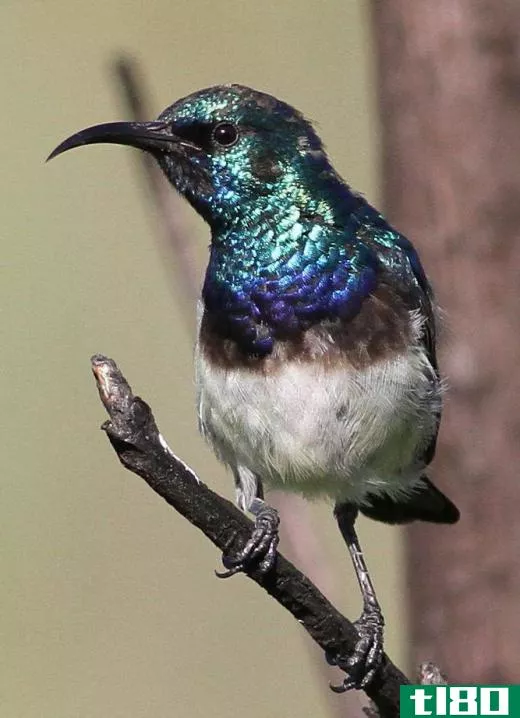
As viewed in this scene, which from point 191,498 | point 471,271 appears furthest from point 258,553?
point 471,271

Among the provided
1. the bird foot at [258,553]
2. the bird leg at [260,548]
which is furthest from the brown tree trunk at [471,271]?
the bird foot at [258,553]

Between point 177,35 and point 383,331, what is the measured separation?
443 centimetres

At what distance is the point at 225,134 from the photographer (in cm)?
318

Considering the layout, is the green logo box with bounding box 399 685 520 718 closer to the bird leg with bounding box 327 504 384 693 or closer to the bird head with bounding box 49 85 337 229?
the bird leg with bounding box 327 504 384 693

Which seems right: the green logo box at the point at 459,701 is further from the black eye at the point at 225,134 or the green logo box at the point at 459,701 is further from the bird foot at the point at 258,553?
the black eye at the point at 225,134

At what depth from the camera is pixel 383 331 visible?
10.5 ft

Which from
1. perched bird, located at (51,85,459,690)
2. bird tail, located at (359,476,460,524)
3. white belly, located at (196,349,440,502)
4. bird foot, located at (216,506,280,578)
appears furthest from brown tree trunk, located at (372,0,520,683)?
bird foot, located at (216,506,280,578)

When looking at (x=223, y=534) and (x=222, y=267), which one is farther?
(x=222, y=267)

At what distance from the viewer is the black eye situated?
317 centimetres

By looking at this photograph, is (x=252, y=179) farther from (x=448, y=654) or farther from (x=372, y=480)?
(x=448, y=654)

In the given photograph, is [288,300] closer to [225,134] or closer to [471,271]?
[225,134]

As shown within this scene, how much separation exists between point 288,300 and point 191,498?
2.75 feet

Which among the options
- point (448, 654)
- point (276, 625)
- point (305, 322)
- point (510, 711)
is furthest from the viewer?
point (276, 625)

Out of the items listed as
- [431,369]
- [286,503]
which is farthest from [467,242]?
[286,503]
